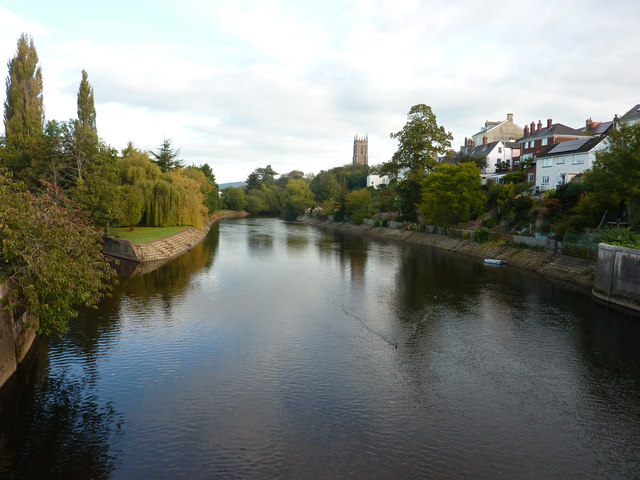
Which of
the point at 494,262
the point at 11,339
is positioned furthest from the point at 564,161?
the point at 11,339

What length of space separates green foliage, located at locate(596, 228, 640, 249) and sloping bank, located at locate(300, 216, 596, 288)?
342 cm

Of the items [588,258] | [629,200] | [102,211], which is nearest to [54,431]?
[102,211]

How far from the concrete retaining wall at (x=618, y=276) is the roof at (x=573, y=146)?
99.0 ft

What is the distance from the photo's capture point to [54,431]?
1298 cm

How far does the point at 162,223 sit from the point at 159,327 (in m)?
36.6

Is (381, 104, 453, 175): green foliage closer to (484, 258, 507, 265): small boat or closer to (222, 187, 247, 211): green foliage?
(484, 258, 507, 265): small boat

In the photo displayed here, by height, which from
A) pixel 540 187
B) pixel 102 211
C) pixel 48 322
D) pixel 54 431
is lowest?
pixel 54 431

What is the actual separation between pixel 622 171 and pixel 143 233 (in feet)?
157

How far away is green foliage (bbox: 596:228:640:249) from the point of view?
29.7 meters

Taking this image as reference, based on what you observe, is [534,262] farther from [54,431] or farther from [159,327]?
[54,431]

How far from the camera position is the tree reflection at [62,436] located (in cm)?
1130

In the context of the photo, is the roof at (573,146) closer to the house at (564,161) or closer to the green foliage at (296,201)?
the house at (564,161)

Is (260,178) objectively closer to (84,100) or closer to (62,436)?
(84,100)

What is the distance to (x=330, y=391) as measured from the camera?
15.8 m
